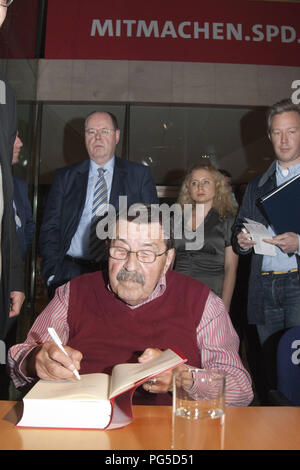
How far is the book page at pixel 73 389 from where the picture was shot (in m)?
1.06

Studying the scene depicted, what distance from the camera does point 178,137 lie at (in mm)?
5699

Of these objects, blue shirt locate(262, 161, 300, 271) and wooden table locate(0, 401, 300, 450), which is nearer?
wooden table locate(0, 401, 300, 450)

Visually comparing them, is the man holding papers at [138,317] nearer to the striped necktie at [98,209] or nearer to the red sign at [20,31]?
the striped necktie at [98,209]

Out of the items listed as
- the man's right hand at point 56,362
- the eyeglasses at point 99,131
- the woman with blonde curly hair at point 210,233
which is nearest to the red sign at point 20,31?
the eyeglasses at point 99,131

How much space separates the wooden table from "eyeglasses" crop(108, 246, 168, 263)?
685 mm

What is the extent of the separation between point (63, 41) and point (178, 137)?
1.75 meters

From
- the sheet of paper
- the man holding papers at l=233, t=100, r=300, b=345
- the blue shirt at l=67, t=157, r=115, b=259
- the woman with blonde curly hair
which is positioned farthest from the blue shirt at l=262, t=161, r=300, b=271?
the blue shirt at l=67, t=157, r=115, b=259

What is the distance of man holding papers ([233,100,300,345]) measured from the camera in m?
2.64

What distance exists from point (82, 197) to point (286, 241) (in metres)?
1.41

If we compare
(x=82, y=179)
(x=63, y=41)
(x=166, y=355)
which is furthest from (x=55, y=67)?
(x=166, y=355)

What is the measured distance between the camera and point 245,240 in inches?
109

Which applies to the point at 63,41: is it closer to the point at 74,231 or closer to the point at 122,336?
the point at 74,231

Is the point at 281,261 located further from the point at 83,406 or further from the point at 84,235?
the point at 83,406

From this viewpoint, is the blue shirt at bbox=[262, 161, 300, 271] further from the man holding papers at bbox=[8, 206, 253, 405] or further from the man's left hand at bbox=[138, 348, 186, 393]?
the man's left hand at bbox=[138, 348, 186, 393]
